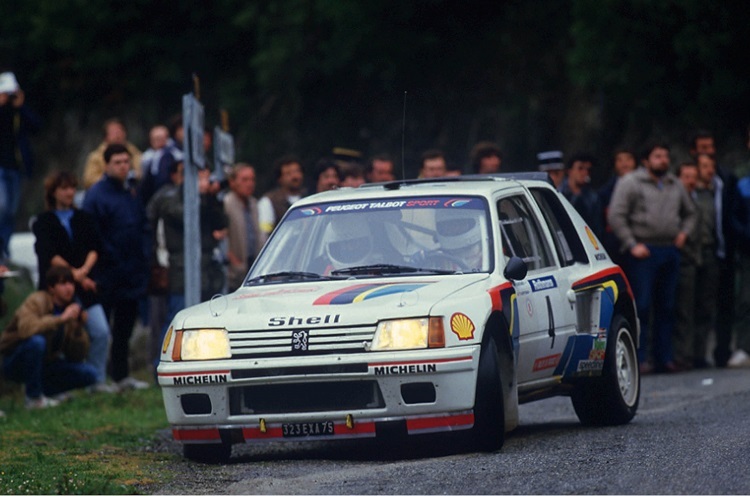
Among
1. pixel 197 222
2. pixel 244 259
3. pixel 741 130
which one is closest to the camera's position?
pixel 197 222

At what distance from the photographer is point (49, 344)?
48.2 feet

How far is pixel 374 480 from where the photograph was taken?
29.5 feet

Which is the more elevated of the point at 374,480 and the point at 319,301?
the point at 319,301

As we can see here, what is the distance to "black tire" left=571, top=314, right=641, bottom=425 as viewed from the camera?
1196cm

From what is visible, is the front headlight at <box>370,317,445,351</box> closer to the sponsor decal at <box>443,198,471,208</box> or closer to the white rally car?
the white rally car

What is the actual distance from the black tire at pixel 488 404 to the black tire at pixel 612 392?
2.08 meters

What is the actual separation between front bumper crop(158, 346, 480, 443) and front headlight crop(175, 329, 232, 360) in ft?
0.21

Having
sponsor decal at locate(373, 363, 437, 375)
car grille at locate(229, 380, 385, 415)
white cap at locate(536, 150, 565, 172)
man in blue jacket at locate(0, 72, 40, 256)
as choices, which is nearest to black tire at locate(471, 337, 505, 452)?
sponsor decal at locate(373, 363, 437, 375)

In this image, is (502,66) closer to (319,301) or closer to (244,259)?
(244,259)

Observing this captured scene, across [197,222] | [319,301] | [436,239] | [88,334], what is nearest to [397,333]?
[319,301]

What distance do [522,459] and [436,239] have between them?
6.27 ft

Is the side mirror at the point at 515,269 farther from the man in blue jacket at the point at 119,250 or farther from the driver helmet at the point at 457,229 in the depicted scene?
the man in blue jacket at the point at 119,250

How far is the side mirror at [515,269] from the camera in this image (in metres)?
10.5

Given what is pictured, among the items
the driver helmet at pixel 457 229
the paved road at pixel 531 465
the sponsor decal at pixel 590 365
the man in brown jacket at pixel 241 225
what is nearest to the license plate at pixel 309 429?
the paved road at pixel 531 465
